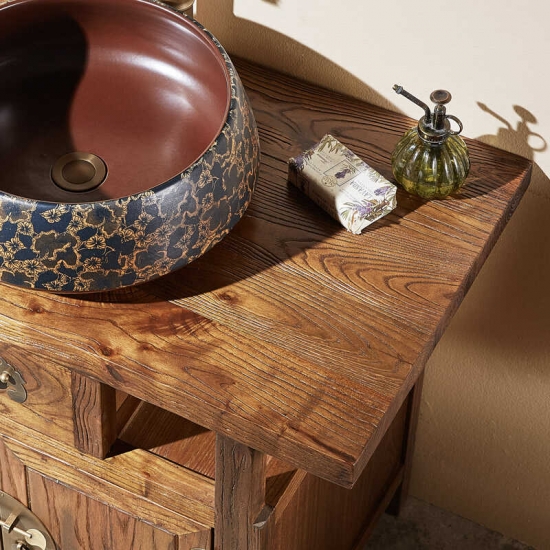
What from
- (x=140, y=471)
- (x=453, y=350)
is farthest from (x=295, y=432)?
(x=453, y=350)

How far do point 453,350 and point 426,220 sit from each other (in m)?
0.45

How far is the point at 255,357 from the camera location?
0.94 metres

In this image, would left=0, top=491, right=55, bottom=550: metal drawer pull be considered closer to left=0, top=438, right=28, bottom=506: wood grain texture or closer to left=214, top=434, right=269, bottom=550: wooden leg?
left=0, top=438, right=28, bottom=506: wood grain texture

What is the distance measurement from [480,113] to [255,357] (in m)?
0.44

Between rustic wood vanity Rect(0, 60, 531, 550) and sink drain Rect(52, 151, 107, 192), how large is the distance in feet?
0.45

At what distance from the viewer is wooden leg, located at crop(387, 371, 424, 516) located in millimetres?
1507

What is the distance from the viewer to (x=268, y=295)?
3.26 feet

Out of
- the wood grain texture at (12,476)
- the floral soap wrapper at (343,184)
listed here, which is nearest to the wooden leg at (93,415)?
the wood grain texture at (12,476)

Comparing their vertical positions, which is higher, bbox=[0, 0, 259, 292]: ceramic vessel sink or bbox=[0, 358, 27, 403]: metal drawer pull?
bbox=[0, 0, 259, 292]: ceramic vessel sink

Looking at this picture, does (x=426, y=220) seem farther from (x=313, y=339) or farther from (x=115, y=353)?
(x=115, y=353)

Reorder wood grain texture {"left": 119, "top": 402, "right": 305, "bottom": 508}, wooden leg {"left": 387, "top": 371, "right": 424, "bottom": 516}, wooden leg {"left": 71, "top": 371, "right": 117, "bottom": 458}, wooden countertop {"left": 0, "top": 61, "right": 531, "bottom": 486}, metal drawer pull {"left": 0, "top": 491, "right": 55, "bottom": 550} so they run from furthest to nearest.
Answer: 1. wooden leg {"left": 387, "top": 371, "right": 424, "bottom": 516}
2. metal drawer pull {"left": 0, "top": 491, "right": 55, "bottom": 550}
3. wood grain texture {"left": 119, "top": 402, "right": 305, "bottom": 508}
4. wooden leg {"left": 71, "top": 371, "right": 117, "bottom": 458}
5. wooden countertop {"left": 0, "top": 61, "right": 531, "bottom": 486}

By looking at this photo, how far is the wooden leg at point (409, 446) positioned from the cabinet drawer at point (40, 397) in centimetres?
59

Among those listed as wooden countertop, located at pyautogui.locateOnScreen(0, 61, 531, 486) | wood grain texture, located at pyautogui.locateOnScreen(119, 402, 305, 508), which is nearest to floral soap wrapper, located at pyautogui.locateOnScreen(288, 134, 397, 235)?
wooden countertop, located at pyautogui.locateOnScreen(0, 61, 531, 486)

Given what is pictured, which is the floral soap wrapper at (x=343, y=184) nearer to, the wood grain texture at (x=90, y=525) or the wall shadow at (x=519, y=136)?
the wall shadow at (x=519, y=136)
